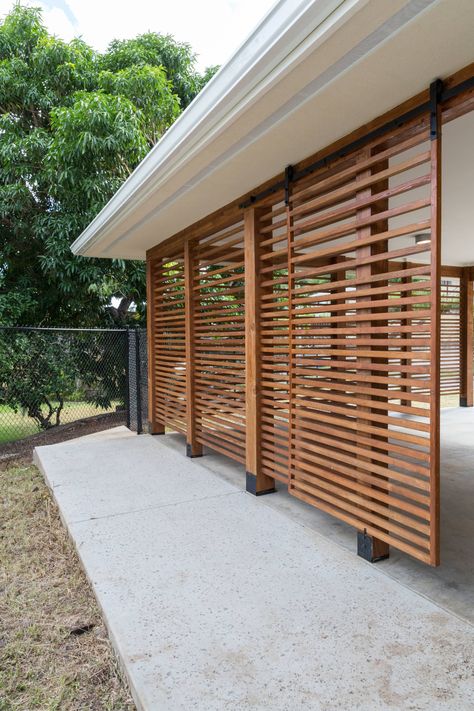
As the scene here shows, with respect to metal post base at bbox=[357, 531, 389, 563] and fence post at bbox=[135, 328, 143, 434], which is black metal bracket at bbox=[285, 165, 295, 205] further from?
fence post at bbox=[135, 328, 143, 434]

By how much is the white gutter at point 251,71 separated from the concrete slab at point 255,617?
2.22m

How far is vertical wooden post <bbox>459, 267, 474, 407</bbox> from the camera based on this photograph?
320 inches

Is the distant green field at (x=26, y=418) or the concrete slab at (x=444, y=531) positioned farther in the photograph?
the distant green field at (x=26, y=418)

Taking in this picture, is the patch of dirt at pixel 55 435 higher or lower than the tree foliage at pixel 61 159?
lower

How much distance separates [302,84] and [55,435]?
6.04 metres

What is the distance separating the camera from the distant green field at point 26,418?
6.56 metres

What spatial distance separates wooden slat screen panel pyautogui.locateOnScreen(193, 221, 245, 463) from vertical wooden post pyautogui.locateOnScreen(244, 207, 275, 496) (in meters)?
0.20

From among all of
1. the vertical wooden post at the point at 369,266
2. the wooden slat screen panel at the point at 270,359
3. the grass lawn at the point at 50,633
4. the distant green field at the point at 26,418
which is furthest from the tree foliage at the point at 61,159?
the vertical wooden post at the point at 369,266

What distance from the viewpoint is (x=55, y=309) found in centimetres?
796

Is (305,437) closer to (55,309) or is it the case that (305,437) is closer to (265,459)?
(265,459)

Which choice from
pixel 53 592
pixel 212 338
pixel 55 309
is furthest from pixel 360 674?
pixel 55 309

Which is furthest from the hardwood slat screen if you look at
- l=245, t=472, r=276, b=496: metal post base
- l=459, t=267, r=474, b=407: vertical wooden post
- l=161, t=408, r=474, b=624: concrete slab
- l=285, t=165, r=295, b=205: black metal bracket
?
l=285, t=165, r=295, b=205: black metal bracket

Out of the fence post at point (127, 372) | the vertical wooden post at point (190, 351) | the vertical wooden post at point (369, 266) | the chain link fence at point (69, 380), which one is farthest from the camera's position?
the fence post at point (127, 372)

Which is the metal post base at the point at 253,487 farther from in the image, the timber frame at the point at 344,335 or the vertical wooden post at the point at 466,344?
the vertical wooden post at the point at 466,344
